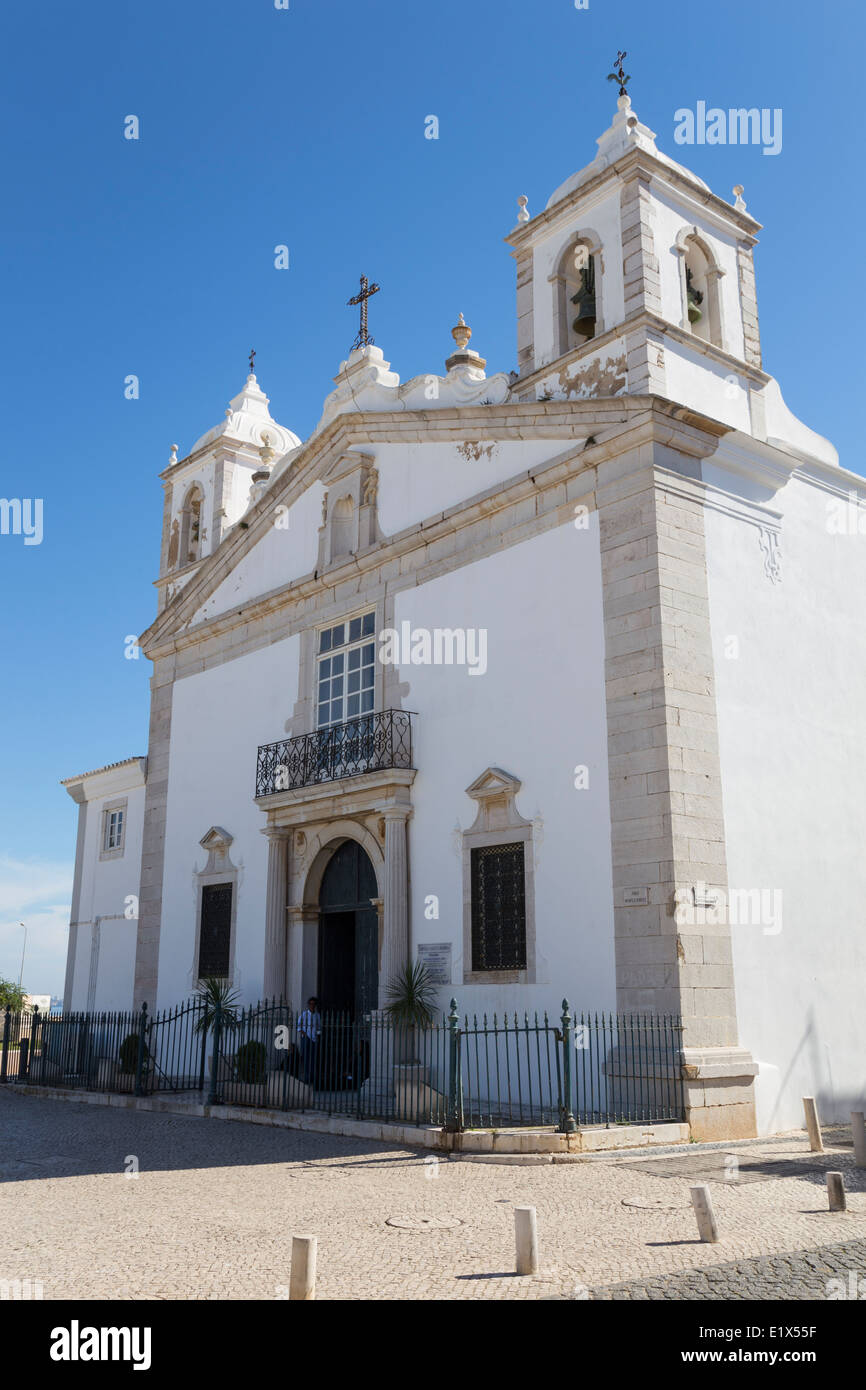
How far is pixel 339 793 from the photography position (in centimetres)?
1548

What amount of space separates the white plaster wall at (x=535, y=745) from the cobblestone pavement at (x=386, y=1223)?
9.22 ft

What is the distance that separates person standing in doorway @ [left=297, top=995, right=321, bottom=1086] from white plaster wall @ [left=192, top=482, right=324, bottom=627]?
23.2 feet

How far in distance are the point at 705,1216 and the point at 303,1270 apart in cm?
262

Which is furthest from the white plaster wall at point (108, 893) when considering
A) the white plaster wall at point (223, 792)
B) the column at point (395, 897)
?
the column at point (395, 897)

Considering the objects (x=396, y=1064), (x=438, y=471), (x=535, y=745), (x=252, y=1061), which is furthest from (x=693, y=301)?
(x=252, y=1061)

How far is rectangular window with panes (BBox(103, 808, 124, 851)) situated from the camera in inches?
916

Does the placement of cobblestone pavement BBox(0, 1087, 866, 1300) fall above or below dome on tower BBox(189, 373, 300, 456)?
below

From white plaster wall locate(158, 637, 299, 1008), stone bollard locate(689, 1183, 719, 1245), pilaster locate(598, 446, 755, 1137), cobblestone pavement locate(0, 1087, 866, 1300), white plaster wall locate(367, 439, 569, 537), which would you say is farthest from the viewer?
white plaster wall locate(158, 637, 299, 1008)

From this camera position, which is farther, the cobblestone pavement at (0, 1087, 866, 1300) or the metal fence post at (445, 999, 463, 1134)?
the metal fence post at (445, 999, 463, 1134)

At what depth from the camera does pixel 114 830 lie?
23.6 meters

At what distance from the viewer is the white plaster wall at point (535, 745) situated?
40.9 ft

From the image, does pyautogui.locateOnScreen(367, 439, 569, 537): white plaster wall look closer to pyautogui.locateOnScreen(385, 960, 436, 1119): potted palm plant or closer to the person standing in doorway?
pyautogui.locateOnScreen(385, 960, 436, 1119): potted palm plant

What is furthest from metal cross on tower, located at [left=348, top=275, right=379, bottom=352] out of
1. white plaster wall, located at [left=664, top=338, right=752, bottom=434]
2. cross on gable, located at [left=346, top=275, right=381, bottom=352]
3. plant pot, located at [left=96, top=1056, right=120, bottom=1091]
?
plant pot, located at [left=96, top=1056, right=120, bottom=1091]
